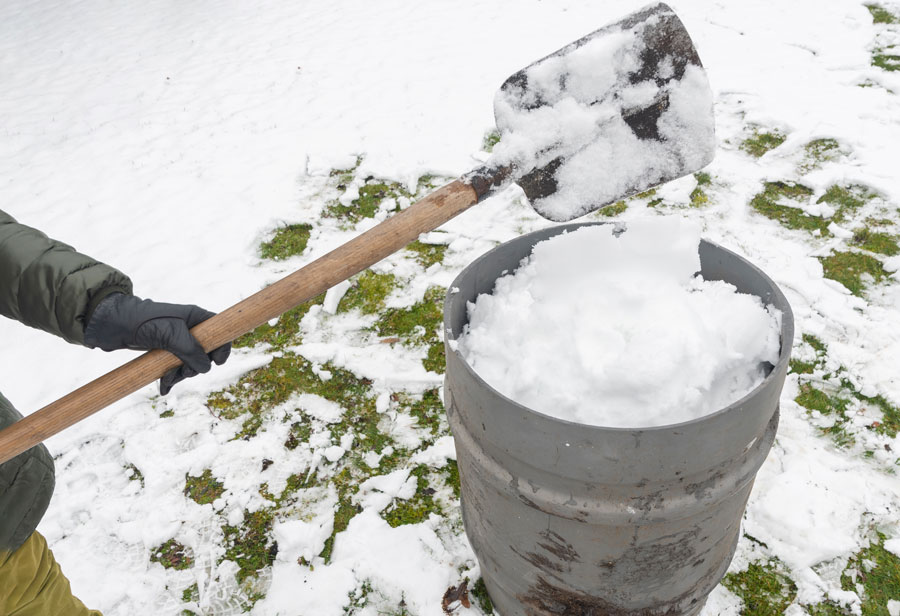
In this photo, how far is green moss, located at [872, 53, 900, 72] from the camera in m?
6.03

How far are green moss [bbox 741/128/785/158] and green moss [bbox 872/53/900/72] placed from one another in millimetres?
1956

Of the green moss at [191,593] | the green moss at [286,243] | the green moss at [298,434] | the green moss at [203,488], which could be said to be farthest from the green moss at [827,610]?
the green moss at [286,243]

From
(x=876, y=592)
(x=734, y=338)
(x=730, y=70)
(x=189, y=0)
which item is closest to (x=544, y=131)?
(x=734, y=338)

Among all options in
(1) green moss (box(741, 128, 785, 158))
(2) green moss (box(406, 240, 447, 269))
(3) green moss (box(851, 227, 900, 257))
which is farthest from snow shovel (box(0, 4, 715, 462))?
(1) green moss (box(741, 128, 785, 158))

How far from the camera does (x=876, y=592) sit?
239cm

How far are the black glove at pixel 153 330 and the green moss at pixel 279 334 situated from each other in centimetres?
174

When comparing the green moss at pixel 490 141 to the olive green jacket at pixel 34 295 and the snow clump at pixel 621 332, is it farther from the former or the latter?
the olive green jacket at pixel 34 295

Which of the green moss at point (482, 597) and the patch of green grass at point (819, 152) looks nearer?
the green moss at point (482, 597)

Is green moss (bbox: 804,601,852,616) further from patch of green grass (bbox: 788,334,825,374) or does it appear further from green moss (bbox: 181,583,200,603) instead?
green moss (bbox: 181,583,200,603)

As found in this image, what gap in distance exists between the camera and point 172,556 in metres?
2.72

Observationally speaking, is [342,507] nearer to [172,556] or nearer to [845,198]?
[172,556]

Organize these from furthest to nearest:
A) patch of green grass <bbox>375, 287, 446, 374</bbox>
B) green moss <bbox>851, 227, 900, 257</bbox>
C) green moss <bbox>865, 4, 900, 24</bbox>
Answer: green moss <bbox>865, 4, 900, 24</bbox> < green moss <bbox>851, 227, 900, 257</bbox> < patch of green grass <bbox>375, 287, 446, 374</bbox>

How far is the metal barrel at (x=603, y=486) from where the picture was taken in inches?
54.5

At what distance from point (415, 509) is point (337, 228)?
8.23 ft
